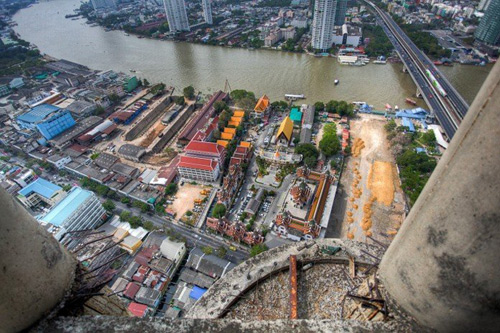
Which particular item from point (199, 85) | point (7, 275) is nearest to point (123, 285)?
point (7, 275)

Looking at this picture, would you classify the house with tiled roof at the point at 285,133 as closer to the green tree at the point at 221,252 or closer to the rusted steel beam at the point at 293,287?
the green tree at the point at 221,252

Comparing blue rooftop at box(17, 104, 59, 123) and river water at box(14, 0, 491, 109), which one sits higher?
blue rooftop at box(17, 104, 59, 123)

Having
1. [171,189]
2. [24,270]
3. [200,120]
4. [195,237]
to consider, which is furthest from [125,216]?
[24,270]

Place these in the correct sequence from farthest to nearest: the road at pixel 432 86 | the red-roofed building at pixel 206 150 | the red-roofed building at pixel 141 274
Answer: the road at pixel 432 86
the red-roofed building at pixel 206 150
the red-roofed building at pixel 141 274

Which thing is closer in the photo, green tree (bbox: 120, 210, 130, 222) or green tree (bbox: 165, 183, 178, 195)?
green tree (bbox: 120, 210, 130, 222)

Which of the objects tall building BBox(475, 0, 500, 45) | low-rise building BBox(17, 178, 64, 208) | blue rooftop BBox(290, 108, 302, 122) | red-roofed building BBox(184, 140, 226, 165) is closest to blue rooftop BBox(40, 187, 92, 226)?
low-rise building BBox(17, 178, 64, 208)

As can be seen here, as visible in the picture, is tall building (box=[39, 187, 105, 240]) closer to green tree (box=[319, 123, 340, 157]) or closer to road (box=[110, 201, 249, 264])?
road (box=[110, 201, 249, 264])

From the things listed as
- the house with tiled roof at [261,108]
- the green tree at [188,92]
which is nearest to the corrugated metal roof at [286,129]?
the house with tiled roof at [261,108]
